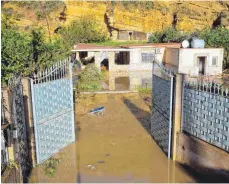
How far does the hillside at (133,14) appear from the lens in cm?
3634

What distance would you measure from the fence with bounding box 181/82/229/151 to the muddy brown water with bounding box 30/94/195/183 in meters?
1.15

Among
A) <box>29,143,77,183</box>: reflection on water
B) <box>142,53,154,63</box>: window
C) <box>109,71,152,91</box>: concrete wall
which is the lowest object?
<box>29,143,77,183</box>: reflection on water

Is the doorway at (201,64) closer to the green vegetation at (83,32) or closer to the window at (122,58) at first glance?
the window at (122,58)

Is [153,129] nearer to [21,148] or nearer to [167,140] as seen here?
[167,140]

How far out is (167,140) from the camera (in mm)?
7336

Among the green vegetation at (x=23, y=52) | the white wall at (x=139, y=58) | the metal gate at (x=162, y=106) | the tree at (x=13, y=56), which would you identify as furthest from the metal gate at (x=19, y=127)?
the white wall at (x=139, y=58)

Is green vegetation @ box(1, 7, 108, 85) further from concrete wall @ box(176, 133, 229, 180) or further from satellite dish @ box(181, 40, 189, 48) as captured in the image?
satellite dish @ box(181, 40, 189, 48)

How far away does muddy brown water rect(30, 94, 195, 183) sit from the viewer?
6.55 metres

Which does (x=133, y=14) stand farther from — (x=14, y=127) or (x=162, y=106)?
(x=14, y=127)

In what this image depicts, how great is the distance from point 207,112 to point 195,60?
16142 mm

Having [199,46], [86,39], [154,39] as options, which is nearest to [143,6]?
[154,39]

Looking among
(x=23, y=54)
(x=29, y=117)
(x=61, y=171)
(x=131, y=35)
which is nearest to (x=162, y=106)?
(x=61, y=171)

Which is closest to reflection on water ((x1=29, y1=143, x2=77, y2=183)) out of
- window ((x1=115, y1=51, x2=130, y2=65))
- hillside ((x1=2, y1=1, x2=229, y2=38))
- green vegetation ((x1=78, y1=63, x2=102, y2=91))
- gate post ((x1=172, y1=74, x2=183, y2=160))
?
gate post ((x1=172, y1=74, x2=183, y2=160))

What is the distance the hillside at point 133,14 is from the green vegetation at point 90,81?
1933 centimetres
